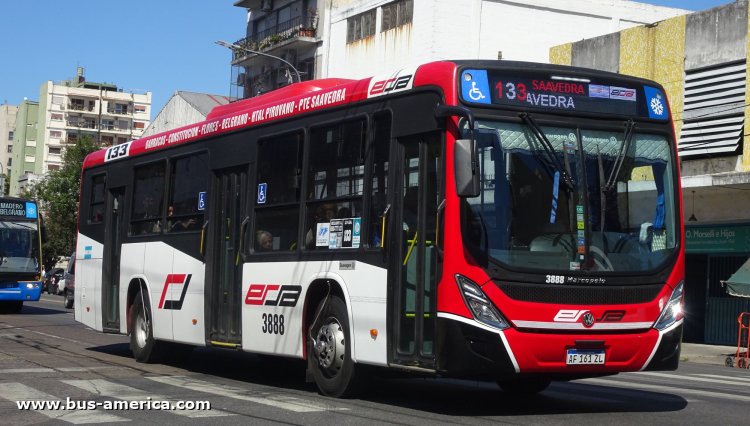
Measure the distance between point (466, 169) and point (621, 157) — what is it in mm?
1779

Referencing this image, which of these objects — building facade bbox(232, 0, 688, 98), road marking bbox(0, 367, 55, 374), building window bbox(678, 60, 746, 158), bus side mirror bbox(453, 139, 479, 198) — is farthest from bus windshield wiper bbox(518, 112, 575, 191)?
building facade bbox(232, 0, 688, 98)

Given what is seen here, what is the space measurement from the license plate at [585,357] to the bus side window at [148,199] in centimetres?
783

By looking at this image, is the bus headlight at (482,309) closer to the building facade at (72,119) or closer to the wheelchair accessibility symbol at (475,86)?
the wheelchair accessibility symbol at (475,86)

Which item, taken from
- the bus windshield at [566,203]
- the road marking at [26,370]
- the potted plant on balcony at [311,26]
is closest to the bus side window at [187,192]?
the road marking at [26,370]

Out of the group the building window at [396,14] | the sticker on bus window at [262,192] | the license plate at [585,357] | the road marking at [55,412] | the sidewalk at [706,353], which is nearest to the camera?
the road marking at [55,412]

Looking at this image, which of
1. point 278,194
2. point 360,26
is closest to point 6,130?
point 360,26

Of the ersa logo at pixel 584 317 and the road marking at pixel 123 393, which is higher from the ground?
the ersa logo at pixel 584 317

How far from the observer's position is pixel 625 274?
988 centimetres

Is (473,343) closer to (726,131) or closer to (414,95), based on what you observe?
(414,95)

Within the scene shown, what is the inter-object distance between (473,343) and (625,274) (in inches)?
63.1

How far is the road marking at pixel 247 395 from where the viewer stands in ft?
34.1

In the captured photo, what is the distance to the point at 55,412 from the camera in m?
9.93

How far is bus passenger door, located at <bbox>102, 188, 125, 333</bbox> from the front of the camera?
17141 mm

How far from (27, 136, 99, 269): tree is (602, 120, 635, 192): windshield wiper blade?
2683 inches
